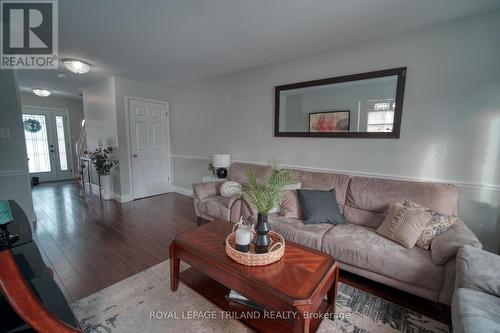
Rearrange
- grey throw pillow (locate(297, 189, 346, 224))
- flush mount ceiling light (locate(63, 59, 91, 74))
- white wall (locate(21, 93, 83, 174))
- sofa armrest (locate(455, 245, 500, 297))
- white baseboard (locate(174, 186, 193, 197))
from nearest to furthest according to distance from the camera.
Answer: sofa armrest (locate(455, 245, 500, 297)), grey throw pillow (locate(297, 189, 346, 224)), flush mount ceiling light (locate(63, 59, 91, 74)), white baseboard (locate(174, 186, 193, 197)), white wall (locate(21, 93, 83, 174))

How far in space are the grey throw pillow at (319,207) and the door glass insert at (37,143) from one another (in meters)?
7.25

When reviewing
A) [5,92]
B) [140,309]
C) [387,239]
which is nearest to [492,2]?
[387,239]

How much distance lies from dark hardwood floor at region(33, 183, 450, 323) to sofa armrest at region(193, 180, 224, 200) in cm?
Answer: 49

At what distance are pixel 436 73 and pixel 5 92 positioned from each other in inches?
199

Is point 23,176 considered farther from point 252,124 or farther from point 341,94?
point 341,94

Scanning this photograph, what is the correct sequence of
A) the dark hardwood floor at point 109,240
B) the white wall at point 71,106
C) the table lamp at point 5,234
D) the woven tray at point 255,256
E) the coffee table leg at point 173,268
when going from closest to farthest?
1. the table lamp at point 5,234
2. the woven tray at point 255,256
3. the coffee table leg at point 173,268
4. the dark hardwood floor at point 109,240
5. the white wall at point 71,106

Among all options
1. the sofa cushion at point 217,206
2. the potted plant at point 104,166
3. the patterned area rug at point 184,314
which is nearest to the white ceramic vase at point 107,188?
the potted plant at point 104,166

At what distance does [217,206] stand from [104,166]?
2876 mm

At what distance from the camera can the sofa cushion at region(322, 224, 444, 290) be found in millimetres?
1594

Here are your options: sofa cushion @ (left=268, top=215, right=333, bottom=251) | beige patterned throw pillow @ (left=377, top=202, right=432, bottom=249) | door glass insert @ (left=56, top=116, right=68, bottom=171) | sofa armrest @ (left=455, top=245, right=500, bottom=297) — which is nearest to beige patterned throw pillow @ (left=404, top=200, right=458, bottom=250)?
beige patterned throw pillow @ (left=377, top=202, right=432, bottom=249)

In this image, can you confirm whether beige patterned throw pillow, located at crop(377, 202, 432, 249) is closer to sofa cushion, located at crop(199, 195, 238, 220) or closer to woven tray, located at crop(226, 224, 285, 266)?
woven tray, located at crop(226, 224, 285, 266)

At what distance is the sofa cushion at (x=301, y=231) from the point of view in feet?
6.75

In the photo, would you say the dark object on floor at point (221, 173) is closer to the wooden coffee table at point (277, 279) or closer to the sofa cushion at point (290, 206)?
the sofa cushion at point (290, 206)

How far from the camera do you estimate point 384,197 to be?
226cm
